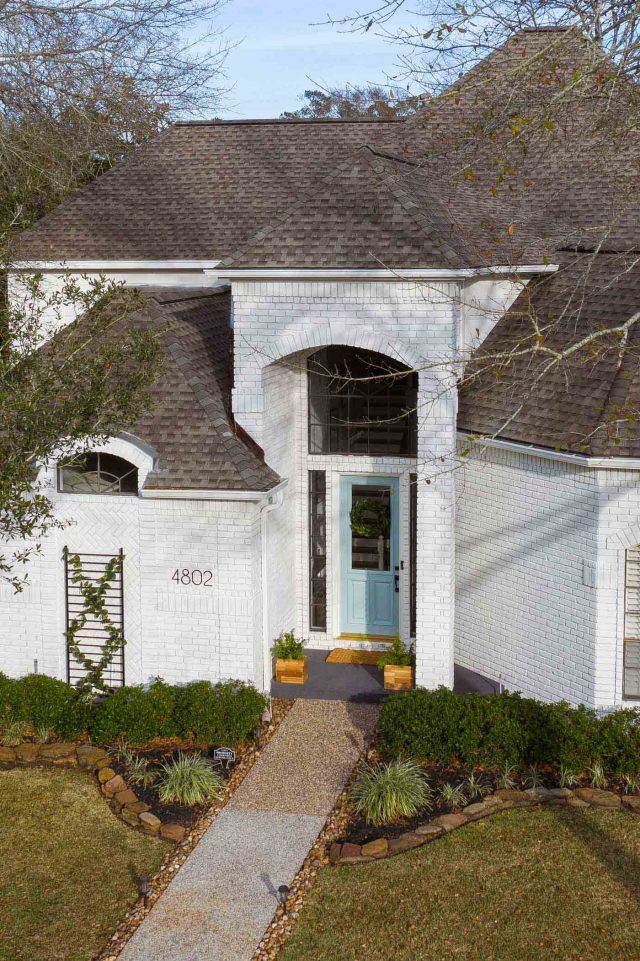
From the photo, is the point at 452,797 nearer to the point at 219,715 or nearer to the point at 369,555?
the point at 219,715

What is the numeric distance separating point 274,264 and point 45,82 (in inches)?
250

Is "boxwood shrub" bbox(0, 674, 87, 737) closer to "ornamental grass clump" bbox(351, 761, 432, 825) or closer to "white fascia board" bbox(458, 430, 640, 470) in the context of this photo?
"ornamental grass clump" bbox(351, 761, 432, 825)

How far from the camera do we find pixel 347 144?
67.0 feet

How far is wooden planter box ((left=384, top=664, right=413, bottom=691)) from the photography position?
1516 cm

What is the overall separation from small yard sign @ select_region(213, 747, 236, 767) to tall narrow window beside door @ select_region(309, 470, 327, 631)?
4.11m

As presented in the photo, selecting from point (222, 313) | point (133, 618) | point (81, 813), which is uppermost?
point (222, 313)

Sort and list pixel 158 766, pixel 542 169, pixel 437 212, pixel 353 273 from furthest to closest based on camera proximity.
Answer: pixel 542 169 → pixel 437 212 → pixel 353 273 → pixel 158 766

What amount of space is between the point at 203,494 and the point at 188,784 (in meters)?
3.74

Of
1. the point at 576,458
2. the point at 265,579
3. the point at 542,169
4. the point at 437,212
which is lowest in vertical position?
the point at 265,579

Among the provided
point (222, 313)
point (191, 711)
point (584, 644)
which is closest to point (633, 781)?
point (584, 644)

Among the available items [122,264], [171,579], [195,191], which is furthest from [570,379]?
[195,191]

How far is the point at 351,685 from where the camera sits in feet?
51.0

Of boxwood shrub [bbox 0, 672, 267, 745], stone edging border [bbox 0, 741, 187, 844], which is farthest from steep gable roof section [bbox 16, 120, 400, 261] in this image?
stone edging border [bbox 0, 741, 187, 844]

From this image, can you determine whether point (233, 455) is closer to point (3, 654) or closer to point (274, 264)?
point (274, 264)
